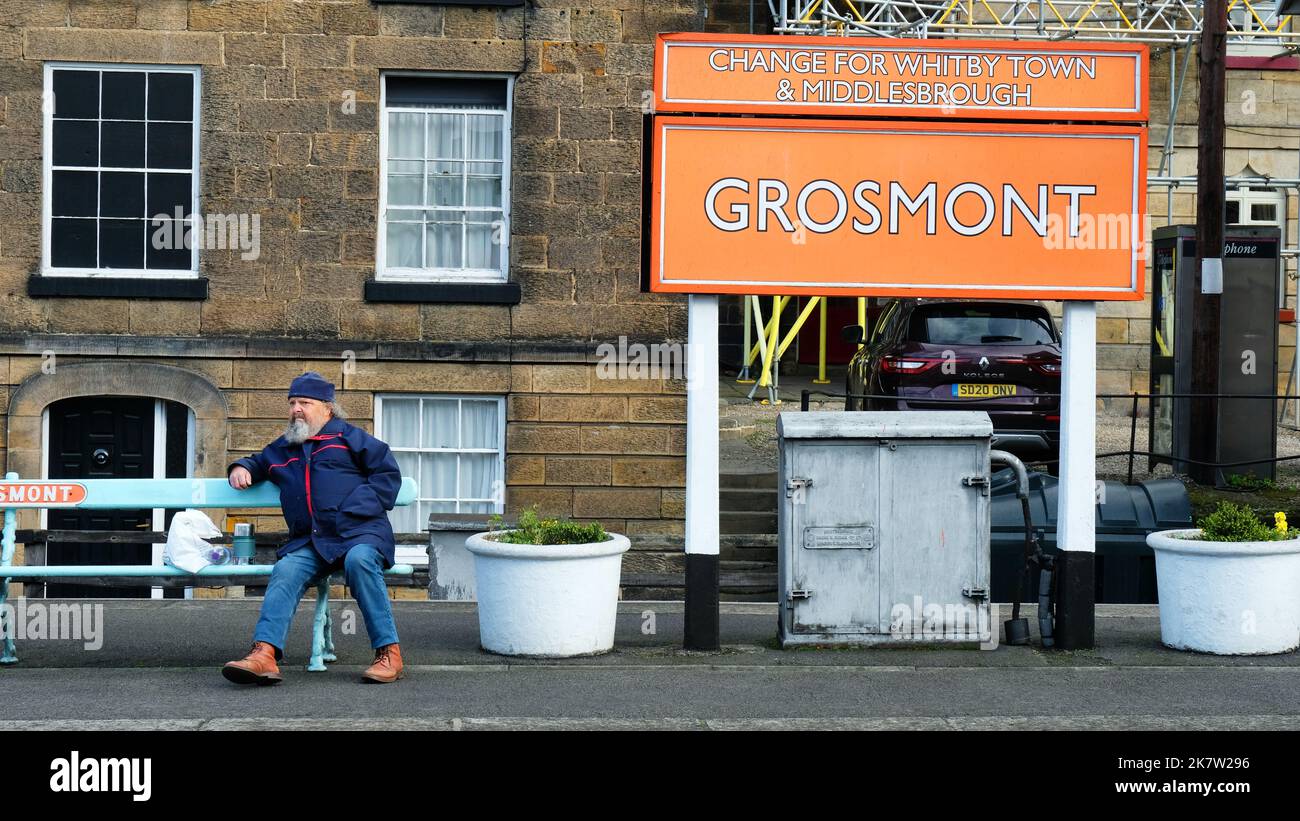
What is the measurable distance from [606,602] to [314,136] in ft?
22.4

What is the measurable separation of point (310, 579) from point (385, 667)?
0.63m

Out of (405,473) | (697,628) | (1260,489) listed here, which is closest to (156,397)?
(405,473)

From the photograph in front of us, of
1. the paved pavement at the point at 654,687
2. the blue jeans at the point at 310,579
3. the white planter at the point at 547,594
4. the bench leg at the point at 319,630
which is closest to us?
the paved pavement at the point at 654,687

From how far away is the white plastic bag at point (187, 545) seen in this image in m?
8.83

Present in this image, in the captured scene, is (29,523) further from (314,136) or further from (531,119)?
(531,119)

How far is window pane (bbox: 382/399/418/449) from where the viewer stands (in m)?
14.9

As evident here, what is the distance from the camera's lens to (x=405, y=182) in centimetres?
1476

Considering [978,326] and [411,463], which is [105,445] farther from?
[978,326]

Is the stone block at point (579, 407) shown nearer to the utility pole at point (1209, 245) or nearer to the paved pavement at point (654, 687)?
the paved pavement at point (654, 687)

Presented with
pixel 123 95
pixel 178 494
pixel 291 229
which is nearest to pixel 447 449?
pixel 291 229

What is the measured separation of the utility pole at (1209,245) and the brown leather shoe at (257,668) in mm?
10677

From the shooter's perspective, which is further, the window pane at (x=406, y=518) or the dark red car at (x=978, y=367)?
the dark red car at (x=978, y=367)

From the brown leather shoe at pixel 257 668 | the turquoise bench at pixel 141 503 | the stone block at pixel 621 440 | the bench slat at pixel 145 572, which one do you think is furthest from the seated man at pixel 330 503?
the stone block at pixel 621 440

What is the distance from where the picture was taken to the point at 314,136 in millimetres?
14414
